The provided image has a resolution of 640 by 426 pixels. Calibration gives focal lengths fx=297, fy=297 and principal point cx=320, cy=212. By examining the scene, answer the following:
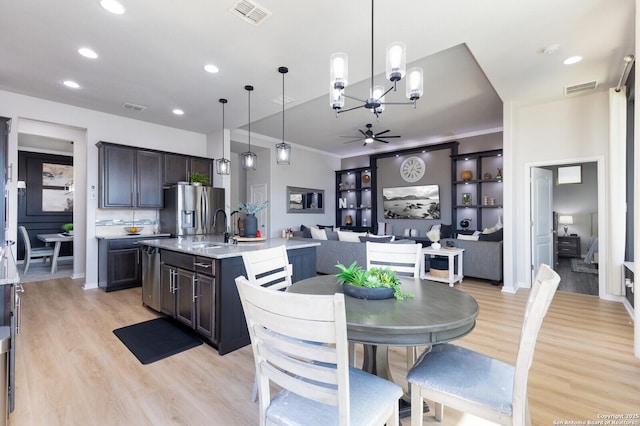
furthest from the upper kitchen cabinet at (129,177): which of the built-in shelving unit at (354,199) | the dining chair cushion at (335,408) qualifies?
the built-in shelving unit at (354,199)

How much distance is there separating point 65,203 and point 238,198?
15.1 feet

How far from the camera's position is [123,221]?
5484mm

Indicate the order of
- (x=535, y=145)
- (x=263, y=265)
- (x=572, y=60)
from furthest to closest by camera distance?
(x=535, y=145) < (x=572, y=60) < (x=263, y=265)

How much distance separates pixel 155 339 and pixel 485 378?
2.94 metres

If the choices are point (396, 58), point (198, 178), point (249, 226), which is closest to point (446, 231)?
point (249, 226)

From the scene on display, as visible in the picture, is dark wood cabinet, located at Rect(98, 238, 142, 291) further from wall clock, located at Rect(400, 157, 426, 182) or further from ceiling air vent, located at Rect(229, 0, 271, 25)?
wall clock, located at Rect(400, 157, 426, 182)

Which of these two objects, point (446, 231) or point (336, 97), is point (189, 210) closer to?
point (336, 97)

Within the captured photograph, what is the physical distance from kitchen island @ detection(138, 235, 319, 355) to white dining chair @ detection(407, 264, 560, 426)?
5.91ft

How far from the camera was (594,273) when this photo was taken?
6.04 meters

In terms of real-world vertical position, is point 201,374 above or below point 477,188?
below

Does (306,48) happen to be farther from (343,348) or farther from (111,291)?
(111,291)

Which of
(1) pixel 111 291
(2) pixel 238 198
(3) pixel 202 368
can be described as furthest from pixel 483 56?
(2) pixel 238 198

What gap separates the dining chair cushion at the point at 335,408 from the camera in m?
1.09

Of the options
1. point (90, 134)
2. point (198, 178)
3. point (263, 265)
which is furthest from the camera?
point (198, 178)
